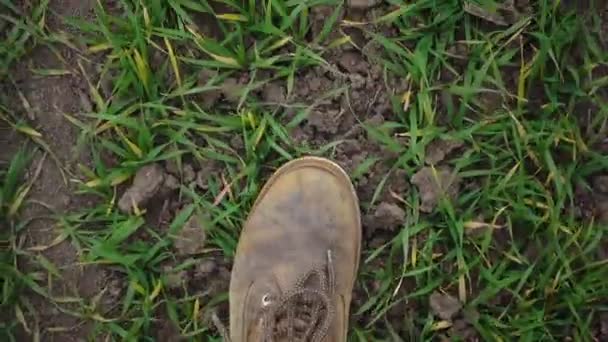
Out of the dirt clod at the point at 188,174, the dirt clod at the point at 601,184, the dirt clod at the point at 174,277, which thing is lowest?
the dirt clod at the point at 174,277

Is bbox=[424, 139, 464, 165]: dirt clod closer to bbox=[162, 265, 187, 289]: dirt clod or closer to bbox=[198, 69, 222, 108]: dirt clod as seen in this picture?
bbox=[198, 69, 222, 108]: dirt clod

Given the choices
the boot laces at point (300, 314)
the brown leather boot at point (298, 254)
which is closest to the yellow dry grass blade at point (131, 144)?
the brown leather boot at point (298, 254)

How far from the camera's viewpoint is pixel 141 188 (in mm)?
1821

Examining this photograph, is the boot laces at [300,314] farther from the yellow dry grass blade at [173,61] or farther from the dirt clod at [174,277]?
the yellow dry grass blade at [173,61]

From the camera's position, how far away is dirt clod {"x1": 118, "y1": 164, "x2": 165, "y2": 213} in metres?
1.82

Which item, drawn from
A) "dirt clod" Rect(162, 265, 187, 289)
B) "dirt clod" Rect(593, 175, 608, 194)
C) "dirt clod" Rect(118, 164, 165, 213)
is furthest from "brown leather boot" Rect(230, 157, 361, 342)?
"dirt clod" Rect(593, 175, 608, 194)

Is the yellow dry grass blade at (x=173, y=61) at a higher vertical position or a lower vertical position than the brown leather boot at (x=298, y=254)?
higher

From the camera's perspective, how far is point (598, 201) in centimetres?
185

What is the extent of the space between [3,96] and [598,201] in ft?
4.09

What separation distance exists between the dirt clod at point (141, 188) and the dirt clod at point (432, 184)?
1.73ft

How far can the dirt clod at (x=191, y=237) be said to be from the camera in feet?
6.01

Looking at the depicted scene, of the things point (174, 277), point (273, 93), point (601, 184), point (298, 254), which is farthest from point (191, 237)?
point (601, 184)

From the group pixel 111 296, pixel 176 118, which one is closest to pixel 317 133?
pixel 176 118

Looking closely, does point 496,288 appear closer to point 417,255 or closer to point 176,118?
point 417,255
